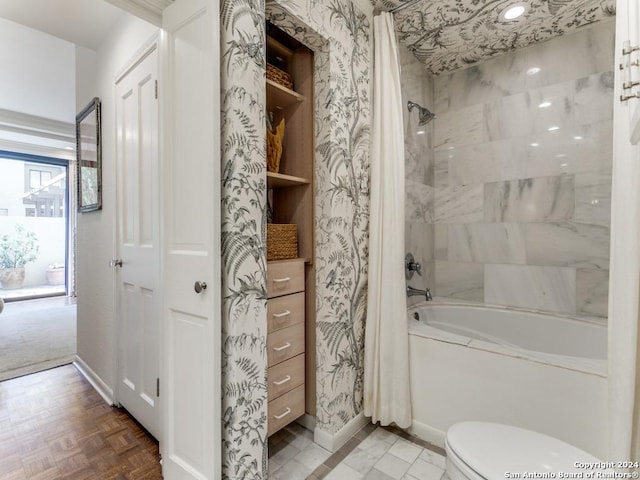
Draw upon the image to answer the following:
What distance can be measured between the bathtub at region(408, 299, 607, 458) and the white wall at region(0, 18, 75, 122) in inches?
136

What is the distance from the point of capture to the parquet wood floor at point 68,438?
1.46m

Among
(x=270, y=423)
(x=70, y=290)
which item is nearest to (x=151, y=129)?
(x=270, y=423)

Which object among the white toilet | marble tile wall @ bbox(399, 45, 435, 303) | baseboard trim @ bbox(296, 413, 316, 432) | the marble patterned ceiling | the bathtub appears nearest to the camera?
the white toilet

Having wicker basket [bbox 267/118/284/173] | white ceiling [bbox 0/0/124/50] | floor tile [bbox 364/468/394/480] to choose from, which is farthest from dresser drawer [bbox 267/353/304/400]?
white ceiling [bbox 0/0/124/50]

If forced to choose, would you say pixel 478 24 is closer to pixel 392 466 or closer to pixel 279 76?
pixel 279 76

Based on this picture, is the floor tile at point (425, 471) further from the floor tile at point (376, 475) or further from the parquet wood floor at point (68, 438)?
the parquet wood floor at point (68, 438)

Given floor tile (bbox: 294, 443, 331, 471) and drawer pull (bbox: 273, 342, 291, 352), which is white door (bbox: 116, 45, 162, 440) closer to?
drawer pull (bbox: 273, 342, 291, 352)

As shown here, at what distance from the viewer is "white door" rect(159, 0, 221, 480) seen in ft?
3.68

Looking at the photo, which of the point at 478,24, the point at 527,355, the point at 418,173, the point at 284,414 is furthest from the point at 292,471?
the point at 478,24

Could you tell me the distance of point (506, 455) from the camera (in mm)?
986

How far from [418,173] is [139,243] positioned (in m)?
2.02

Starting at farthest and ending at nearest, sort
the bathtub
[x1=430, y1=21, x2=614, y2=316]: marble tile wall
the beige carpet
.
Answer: the beige carpet
[x1=430, y1=21, x2=614, y2=316]: marble tile wall
the bathtub

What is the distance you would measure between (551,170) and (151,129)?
255cm

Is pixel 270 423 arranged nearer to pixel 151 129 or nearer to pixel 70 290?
pixel 151 129
